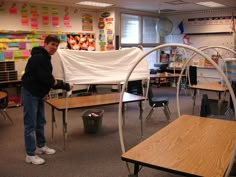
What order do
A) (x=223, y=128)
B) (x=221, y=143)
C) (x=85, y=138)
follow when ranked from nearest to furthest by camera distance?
(x=221, y=143) < (x=223, y=128) < (x=85, y=138)

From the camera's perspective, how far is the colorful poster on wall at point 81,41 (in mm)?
8078

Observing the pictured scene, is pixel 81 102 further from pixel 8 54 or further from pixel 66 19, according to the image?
pixel 66 19

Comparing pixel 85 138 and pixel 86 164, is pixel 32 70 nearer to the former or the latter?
pixel 86 164

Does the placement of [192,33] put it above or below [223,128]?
above

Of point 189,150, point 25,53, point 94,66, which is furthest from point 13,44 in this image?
point 189,150

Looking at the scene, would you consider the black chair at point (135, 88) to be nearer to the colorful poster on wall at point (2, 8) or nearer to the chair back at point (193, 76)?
the chair back at point (193, 76)

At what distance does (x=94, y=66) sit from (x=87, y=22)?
4732 millimetres

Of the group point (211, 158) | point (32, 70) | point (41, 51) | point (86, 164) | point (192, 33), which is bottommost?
point (86, 164)

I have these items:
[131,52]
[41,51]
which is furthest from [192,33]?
[41,51]

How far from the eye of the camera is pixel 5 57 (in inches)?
263

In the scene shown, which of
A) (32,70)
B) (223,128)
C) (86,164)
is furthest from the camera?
(86,164)

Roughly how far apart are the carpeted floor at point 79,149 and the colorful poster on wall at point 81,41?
9.07 feet

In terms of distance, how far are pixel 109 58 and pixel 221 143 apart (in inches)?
106

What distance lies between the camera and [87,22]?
28.0ft
